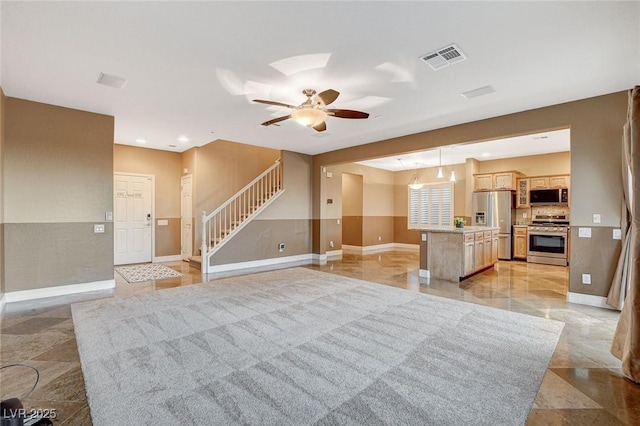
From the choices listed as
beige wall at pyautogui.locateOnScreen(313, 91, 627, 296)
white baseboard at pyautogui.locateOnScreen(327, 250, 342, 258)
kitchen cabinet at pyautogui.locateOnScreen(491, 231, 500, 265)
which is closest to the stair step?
white baseboard at pyautogui.locateOnScreen(327, 250, 342, 258)

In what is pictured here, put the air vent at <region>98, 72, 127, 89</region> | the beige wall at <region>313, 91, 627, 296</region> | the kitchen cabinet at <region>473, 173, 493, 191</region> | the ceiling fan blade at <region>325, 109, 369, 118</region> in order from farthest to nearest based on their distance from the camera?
the kitchen cabinet at <region>473, 173, 493, 191</region>
the beige wall at <region>313, 91, 627, 296</region>
the ceiling fan blade at <region>325, 109, 369, 118</region>
the air vent at <region>98, 72, 127, 89</region>

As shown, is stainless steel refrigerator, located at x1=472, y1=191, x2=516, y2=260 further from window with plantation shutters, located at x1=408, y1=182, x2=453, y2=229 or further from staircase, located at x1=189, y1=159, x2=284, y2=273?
staircase, located at x1=189, y1=159, x2=284, y2=273

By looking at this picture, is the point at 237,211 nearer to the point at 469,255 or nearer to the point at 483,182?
the point at 469,255

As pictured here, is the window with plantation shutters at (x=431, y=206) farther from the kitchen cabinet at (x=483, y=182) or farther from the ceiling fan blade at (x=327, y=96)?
the ceiling fan blade at (x=327, y=96)

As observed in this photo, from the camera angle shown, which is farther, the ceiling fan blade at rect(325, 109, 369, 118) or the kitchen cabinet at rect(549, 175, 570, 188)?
the kitchen cabinet at rect(549, 175, 570, 188)

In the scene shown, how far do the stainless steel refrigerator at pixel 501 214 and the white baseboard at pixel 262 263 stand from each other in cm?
509

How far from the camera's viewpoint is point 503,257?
847cm

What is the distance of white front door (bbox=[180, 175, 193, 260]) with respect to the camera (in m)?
7.82

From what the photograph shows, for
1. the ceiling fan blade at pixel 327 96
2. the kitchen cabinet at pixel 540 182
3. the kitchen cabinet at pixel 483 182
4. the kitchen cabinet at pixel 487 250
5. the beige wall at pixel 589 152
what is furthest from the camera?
the kitchen cabinet at pixel 483 182

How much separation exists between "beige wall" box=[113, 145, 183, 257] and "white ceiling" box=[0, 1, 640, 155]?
2.89 meters

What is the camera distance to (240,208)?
24.9 ft

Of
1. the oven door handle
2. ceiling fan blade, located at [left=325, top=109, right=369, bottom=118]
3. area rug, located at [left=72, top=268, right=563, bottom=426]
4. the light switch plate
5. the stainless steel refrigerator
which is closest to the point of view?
area rug, located at [left=72, top=268, right=563, bottom=426]

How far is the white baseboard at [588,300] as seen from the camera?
13.8 feet

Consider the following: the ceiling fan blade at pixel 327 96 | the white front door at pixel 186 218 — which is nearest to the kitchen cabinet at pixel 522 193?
the ceiling fan blade at pixel 327 96
